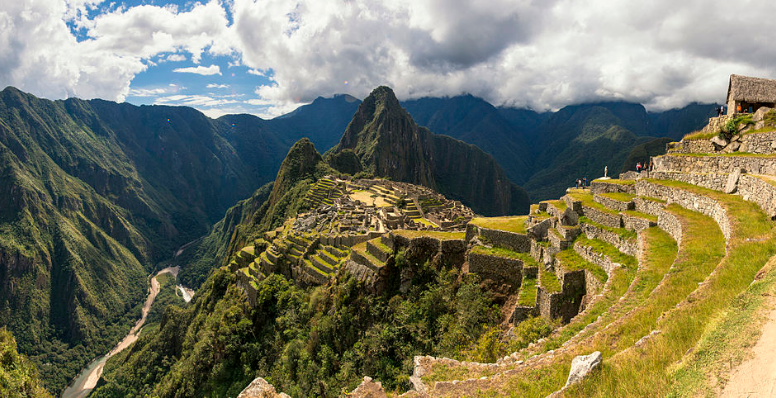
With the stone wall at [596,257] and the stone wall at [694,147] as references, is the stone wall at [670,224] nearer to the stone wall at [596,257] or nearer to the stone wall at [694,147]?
the stone wall at [596,257]

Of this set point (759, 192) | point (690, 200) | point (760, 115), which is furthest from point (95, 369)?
point (760, 115)

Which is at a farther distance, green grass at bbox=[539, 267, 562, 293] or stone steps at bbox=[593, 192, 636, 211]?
stone steps at bbox=[593, 192, 636, 211]

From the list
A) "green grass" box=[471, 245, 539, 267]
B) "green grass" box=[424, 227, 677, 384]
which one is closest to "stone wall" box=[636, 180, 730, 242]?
"green grass" box=[424, 227, 677, 384]

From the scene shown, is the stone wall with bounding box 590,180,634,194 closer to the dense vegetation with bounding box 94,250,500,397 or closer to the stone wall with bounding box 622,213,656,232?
the stone wall with bounding box 622,213,656,232

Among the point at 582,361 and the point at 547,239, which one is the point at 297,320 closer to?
the point at 547,239

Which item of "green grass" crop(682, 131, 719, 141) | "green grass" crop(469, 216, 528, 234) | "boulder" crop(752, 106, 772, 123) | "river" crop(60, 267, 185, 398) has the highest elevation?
"boulder" crop(752, 106, 772, 123)

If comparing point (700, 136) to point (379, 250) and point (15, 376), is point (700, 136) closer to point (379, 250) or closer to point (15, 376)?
point (379, 250)
